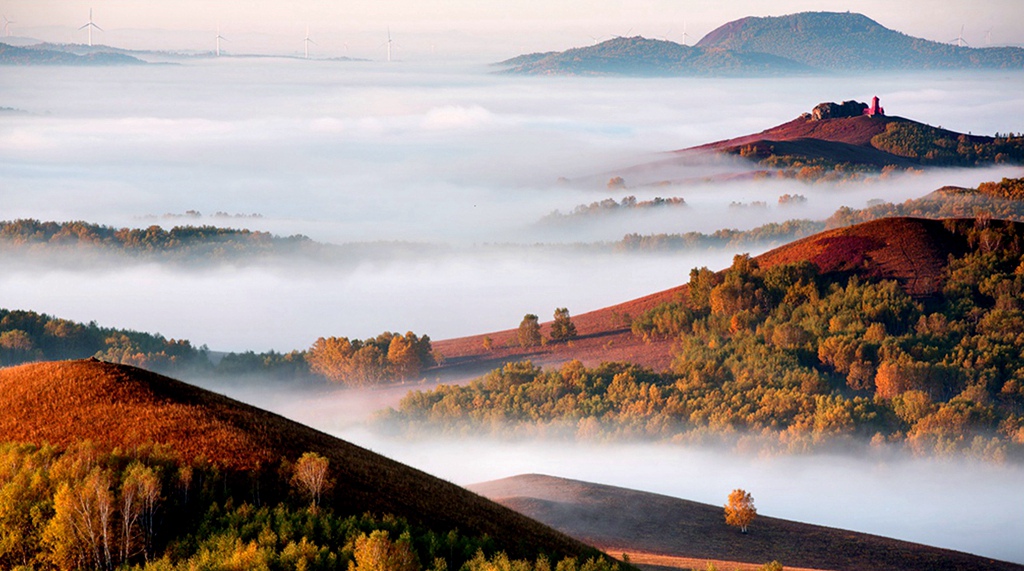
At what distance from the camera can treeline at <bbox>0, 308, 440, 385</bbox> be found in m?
108

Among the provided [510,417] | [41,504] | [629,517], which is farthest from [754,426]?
[41,504]

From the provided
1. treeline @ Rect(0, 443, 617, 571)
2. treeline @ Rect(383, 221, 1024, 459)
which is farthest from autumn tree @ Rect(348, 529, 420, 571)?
treeline @ Rect(383, 221, 1024, 459)

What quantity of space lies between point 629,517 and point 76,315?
541 ft

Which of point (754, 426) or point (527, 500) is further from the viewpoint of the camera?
point (754, 426)

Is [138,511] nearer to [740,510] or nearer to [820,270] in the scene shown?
[740,510]

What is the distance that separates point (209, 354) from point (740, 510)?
95279 millimetres

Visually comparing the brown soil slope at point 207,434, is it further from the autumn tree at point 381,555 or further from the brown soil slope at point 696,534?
the brown soil slope at point 696,534

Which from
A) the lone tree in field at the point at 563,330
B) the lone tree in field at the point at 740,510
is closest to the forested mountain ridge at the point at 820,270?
the lone tree in field at the point at 563,330

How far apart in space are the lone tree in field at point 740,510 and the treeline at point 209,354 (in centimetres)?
5941

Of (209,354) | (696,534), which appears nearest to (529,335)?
(209,354)

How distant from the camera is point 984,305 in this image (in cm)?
9875

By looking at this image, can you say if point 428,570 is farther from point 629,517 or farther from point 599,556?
point 629,517

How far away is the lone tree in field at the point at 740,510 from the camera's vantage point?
49.4m

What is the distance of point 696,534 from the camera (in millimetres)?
48656
